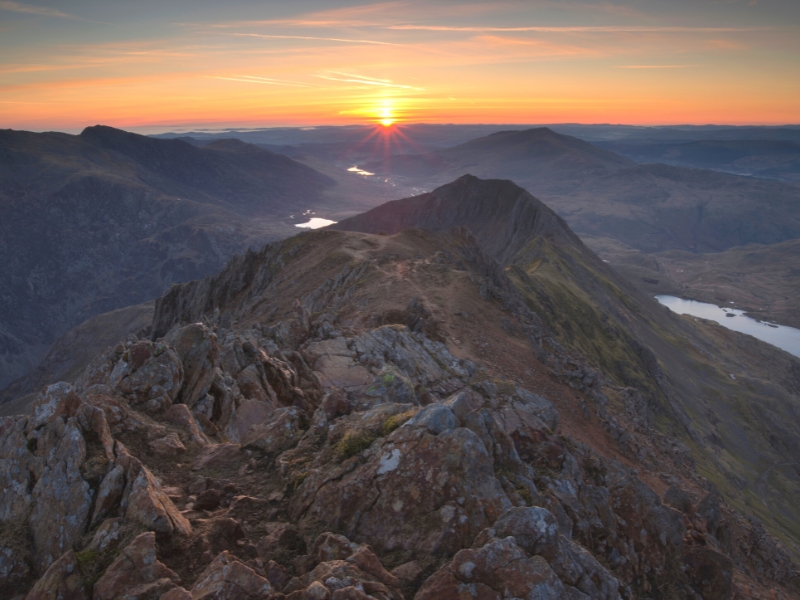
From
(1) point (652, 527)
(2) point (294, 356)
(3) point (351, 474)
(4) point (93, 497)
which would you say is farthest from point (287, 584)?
(2) point (294, 356)

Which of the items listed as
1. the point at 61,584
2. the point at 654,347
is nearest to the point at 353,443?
the point at 61,584

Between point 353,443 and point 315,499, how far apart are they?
2021mm

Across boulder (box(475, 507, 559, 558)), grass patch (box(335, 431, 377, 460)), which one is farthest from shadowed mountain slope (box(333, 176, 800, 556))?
boulder (box(475, 507, 559, 558))

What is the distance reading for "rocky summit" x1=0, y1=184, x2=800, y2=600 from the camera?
1054cm

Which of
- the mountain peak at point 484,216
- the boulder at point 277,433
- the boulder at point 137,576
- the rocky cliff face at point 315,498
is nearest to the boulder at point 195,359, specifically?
the rocky cliff face at point 315,498

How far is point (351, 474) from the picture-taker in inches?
535

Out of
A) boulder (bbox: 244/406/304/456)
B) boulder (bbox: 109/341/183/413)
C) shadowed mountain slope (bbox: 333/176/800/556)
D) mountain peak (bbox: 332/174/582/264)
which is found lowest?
shadowed mountain slope (bbox: 333/176/800/556)

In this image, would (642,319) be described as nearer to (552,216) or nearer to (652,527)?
(552,216)

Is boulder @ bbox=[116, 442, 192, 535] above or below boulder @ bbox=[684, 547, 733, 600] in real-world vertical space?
above

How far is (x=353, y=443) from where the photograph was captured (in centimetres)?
1474

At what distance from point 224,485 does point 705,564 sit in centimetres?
1586

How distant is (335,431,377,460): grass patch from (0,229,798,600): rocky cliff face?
50 millimetres

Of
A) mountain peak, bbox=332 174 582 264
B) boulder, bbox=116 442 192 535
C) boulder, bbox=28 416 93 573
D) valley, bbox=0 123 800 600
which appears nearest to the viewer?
boulder, bbox=28 416 93 573

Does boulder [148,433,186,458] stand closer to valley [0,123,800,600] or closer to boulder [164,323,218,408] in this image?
valley [0,123,800,600]
